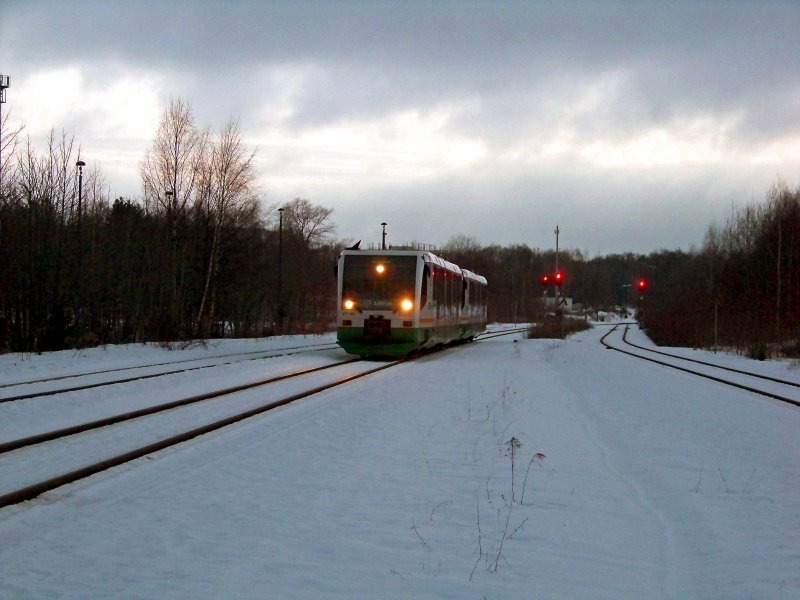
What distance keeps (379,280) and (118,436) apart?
1450cm

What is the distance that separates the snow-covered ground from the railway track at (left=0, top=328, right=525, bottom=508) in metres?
0.27

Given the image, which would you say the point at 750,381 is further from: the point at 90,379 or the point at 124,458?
the point at 124,458

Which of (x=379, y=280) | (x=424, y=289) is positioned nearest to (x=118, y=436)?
(x=379, y=280)

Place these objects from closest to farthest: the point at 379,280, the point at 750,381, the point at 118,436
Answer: the point at 118,436 < the point at 750,381 < the point at 379,280

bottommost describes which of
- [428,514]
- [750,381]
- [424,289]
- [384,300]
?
[428,514]

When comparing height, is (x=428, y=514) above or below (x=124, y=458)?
below

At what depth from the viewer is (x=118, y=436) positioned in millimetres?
10086

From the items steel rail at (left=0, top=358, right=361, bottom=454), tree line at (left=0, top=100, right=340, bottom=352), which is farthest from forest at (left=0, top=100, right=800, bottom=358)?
steel rail at (left=0, top=358, right=361, bottom=454)

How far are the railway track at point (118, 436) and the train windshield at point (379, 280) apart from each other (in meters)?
7.92

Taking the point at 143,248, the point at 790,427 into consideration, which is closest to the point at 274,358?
the point at 143,248

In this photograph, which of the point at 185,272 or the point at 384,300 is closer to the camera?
the point at 384,300

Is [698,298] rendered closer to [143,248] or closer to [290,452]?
Result: [143,248]

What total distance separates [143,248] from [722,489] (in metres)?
26.1

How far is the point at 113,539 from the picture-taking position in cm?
579
